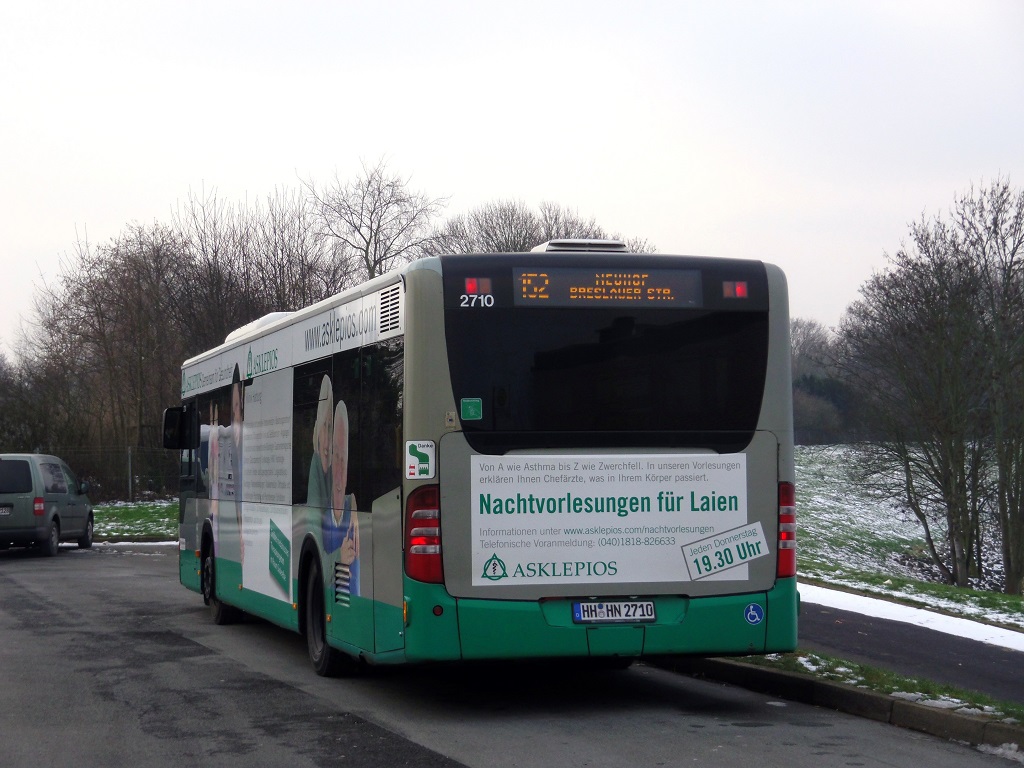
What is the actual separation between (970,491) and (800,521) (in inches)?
522

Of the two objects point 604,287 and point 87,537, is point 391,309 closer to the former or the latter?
point 604,287

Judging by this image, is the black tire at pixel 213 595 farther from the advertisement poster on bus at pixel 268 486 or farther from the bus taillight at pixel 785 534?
the bus taillight at pixel 785 534

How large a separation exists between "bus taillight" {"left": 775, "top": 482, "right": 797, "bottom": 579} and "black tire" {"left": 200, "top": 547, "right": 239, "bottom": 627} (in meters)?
7.41

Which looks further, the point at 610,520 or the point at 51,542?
the point at 51,542

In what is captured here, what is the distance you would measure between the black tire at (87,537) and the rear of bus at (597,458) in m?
22.2

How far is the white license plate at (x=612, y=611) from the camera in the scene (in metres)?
8.03

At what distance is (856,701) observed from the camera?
8.41 meters

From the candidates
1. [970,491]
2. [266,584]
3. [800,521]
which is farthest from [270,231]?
[266,584]

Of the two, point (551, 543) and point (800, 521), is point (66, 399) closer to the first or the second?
point (800, 521)

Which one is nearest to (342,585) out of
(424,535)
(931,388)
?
(424,535)

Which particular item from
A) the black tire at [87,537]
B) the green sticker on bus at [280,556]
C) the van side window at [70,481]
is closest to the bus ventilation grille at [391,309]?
the green sticker on bus at [280,556]

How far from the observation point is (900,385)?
31.5m

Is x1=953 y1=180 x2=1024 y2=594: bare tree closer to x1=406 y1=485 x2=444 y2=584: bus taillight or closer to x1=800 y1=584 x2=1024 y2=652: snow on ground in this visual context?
x1=800 y1=584 x2=1024 y2=652: snow on ground

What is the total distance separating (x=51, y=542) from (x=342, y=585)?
61.0 feet
